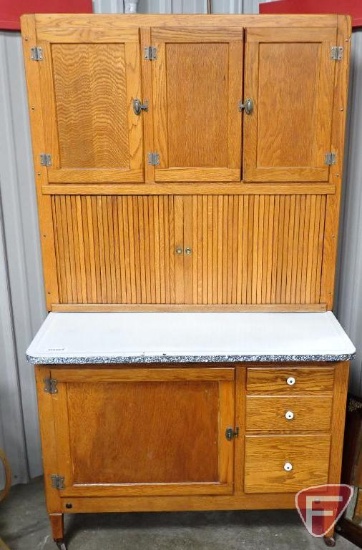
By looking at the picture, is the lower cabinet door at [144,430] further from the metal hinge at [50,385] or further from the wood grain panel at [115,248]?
the wood grain panel at [115,248]

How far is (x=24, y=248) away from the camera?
2658mm

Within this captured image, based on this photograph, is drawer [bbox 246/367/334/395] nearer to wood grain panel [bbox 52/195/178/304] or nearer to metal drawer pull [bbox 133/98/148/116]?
wood grain panel [bbox 52/195/178/304]

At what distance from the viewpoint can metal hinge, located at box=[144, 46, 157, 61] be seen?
→ 2211 mm

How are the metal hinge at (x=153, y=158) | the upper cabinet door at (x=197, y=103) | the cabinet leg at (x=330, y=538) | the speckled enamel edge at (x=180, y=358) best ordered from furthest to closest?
the cabinet leg at (x=330, y=538)
the metal hinge at (x=153, y=158)
the upper cabinet door at (x=197, y=103)
the speckled enamel edge at (x=180, y=358)

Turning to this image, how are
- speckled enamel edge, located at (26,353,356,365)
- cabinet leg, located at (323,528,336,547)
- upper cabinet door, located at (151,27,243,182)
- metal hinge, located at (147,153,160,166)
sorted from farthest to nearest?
cabinet leg, located at (323,528,336,547) < metal hinge, located at (147,153,160,166) < upper cabinet door, located at (151,27,243,182) < speckled enamel edge, located at (26,353,356,365)

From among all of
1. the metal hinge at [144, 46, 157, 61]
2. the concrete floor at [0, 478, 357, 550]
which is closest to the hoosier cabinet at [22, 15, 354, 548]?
the metal hinge at [144, 46, 157, 61]

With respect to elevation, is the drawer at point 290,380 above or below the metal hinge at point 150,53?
below

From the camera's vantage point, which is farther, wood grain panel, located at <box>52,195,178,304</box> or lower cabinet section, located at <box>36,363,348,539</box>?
wood grain panel, located at <box>52,195,178,304</box>

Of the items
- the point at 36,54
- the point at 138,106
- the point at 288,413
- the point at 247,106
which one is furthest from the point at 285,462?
the point at 36,54

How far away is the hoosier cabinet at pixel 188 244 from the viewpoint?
7.20 feet

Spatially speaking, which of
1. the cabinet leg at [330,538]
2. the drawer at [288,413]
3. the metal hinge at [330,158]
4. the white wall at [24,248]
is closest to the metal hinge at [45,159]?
the white wall at [24,248]

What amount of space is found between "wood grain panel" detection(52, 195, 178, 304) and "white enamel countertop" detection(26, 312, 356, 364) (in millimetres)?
104

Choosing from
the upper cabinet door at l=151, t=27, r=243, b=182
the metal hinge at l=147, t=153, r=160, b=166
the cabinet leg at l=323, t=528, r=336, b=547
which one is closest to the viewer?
the upper cabinet door at l=151, t=27, r=243, b=182

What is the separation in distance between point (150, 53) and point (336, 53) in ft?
2.34
